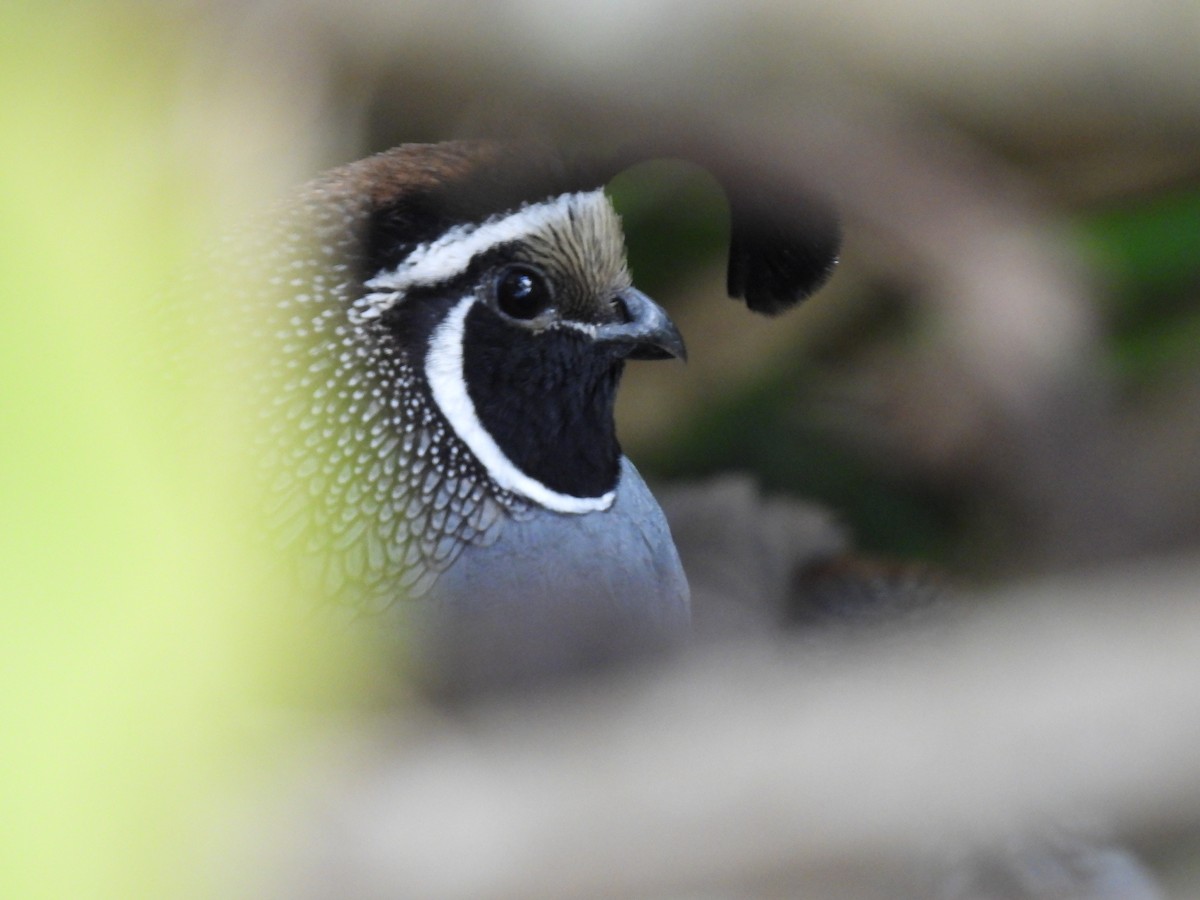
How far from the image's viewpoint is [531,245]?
117 cm

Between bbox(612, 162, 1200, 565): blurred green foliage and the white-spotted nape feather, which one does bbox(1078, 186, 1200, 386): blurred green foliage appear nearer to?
bbox(612, 162, 1200, 565): blurred green foliage

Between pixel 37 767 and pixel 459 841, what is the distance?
0.49 feet

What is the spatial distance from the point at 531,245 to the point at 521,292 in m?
0.05

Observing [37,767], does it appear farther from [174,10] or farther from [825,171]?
[825,171]

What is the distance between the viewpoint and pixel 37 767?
46 cm

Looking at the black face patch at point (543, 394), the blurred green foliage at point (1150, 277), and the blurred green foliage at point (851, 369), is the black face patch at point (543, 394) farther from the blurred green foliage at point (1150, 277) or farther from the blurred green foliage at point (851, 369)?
the blurred green foliage at point (1150, 277)

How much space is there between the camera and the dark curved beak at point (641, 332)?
1.24 m

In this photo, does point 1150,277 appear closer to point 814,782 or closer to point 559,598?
point 559,598

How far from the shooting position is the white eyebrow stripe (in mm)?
1148

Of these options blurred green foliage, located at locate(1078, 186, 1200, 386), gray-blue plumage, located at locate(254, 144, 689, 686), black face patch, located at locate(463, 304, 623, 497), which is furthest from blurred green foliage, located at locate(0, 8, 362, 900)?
blurred green foliage, located at locate(1078, 186, 1200, 386)

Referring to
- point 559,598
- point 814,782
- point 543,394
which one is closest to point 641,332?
point 543,394

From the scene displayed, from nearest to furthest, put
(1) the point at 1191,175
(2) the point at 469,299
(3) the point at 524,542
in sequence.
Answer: (2) the point at 469,299 < (3) the point at 524,542 < (1) the point at 1191,175

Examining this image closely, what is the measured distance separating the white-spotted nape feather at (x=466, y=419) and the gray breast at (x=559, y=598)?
0.5 inches

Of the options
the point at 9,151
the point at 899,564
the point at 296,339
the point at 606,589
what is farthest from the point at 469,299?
the point at 899,564
